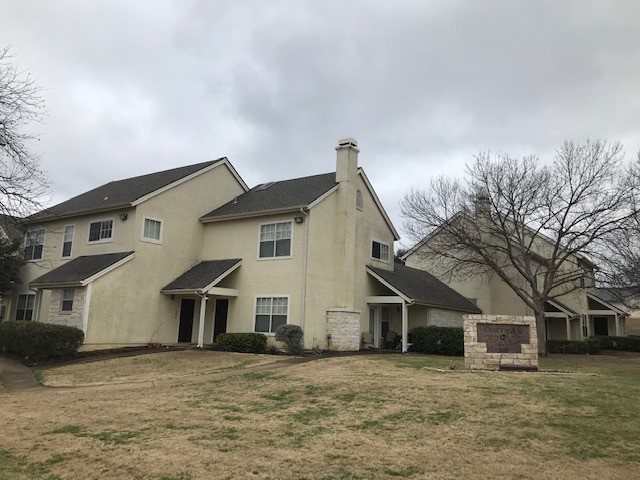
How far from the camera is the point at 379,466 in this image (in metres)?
6.68

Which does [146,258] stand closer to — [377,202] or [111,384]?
[111,384]

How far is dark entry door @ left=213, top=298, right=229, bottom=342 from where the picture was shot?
24.4m

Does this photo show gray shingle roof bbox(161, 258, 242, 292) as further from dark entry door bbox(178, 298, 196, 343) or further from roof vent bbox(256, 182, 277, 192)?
roof vent bbox(256, 182, 277, 192)

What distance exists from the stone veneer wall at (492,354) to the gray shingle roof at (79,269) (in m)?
14.4

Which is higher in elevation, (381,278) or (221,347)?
(381,278)

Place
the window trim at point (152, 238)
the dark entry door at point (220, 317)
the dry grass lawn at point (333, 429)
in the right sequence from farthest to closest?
1. the dark entry door at point (220, 317)
2. the window trim at point (152, 238)
3. the dry grass lawn at point (333, 429)

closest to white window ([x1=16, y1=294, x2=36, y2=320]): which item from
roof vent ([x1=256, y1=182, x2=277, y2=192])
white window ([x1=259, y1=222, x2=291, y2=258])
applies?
white window ([x1=259, y1=222, x2=291, y2=258])

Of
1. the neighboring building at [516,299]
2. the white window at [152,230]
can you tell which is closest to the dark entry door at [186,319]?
the white window at [152,230]

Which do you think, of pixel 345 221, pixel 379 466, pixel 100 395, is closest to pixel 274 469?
pixel 379 466

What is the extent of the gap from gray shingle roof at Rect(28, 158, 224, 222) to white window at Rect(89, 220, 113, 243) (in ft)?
2.35

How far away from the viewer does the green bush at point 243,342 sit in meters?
21.4

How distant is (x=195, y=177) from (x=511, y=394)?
18.8 m

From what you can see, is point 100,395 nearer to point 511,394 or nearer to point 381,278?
point 511,394

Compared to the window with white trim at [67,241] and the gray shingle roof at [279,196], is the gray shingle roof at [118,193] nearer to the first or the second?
the window with white trim at [67,241]
